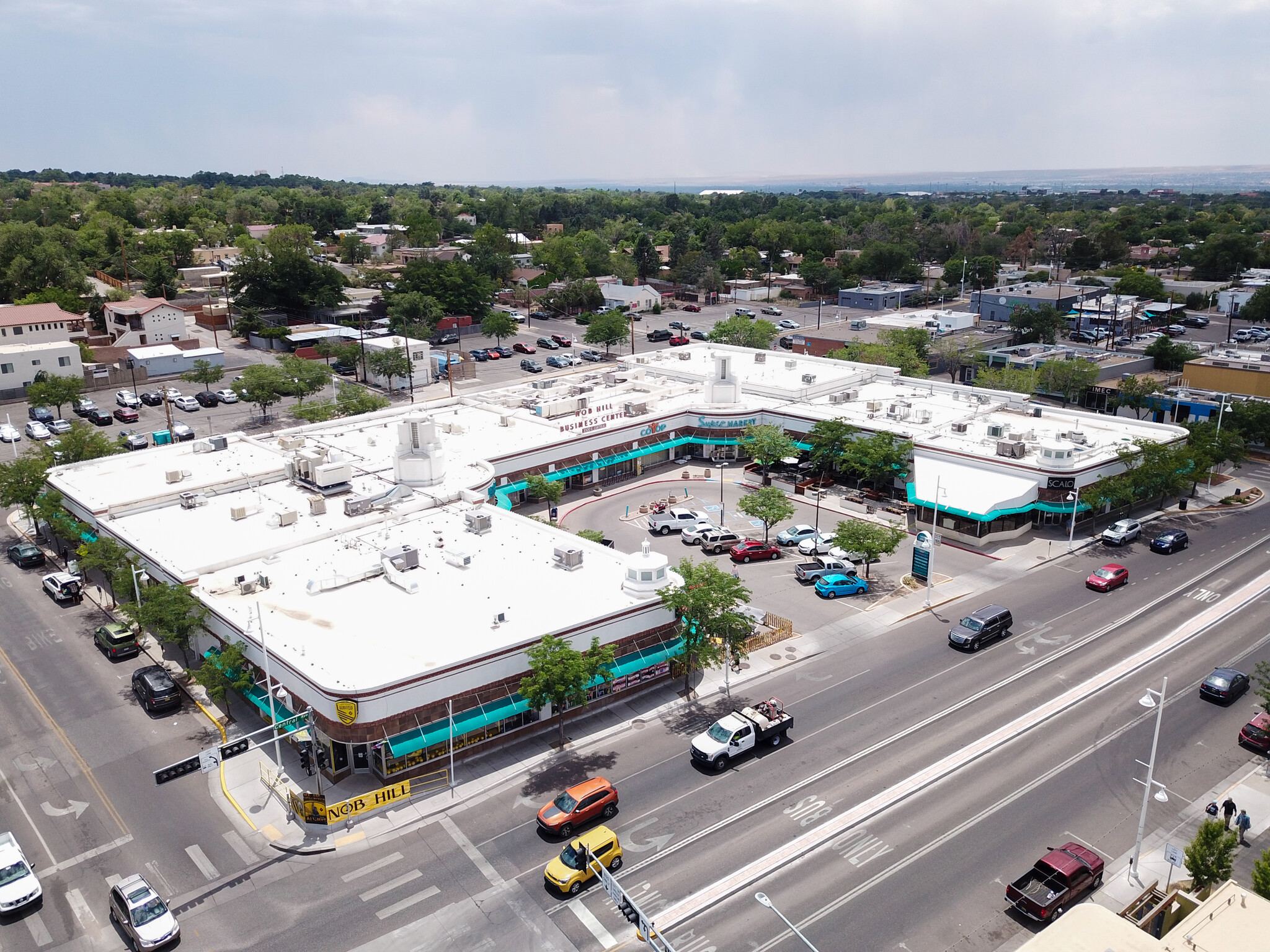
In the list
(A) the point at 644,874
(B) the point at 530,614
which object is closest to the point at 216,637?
(B) the point at 530,614

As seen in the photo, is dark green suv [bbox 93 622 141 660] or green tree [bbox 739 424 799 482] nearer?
dark green suv [bbox 93 622 141 660]

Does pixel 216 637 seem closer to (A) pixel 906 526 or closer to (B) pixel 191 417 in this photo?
(A) pixel 906 526

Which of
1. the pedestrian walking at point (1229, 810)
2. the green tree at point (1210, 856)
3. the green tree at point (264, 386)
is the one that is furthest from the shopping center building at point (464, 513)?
the pedestrian walking at point (1229, 810)

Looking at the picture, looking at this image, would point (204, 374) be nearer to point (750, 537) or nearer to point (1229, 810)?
point (750, 537)

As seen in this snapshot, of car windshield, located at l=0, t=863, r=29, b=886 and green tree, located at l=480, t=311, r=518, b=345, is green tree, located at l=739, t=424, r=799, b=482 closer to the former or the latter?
car windshield, located at l=0, t=863, r=29, b=886

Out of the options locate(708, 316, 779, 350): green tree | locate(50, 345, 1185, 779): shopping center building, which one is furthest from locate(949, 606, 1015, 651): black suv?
locate(708, 316, 779, 350): green tree

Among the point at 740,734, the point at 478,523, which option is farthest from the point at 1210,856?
the point at 478,523

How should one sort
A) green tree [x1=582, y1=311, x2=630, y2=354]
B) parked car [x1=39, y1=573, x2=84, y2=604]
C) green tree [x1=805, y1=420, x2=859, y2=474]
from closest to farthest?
parked car [x1=39, y1=573, x2=84, y2=604], green tree [x1=805, y1=420, x2=859, y2=474], green tree [x1=582, y1=311, x2=630, y2=354]
